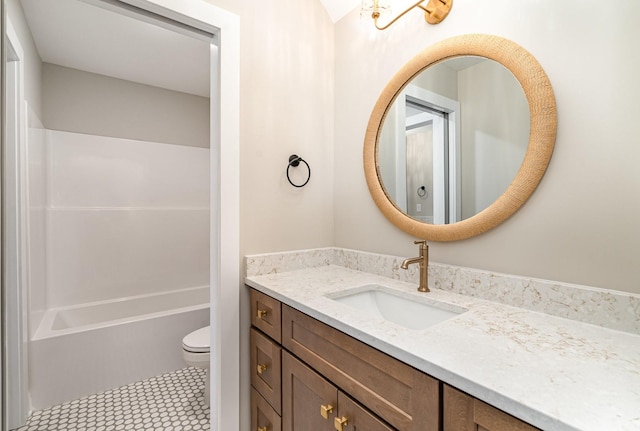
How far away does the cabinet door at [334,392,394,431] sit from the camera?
765mm

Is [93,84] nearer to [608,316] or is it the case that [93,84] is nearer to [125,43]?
[125,43]

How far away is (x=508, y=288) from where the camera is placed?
1026 mm

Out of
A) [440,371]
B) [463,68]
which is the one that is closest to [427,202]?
[463,68]

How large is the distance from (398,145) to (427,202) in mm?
324

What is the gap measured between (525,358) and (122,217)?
3.09 metres

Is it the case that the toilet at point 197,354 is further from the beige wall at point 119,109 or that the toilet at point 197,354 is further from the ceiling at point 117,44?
the beige wall at point 119,109

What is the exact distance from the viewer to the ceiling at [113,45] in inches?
72.7

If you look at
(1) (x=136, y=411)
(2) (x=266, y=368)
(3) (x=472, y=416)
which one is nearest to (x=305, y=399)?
(2) (x=266, y=368)

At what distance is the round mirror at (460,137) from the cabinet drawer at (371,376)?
622mm

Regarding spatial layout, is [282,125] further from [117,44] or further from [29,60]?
[29,60]

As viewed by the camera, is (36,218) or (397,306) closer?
(397,306)

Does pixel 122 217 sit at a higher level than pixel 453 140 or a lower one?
lower

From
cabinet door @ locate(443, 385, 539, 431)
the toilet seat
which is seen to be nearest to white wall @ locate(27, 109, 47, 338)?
the toilet seat

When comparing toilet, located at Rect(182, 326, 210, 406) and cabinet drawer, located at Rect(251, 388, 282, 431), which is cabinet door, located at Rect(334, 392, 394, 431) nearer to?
cabinet drawer, located at Rect(251, 388, 282, 431)
